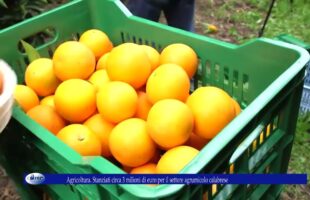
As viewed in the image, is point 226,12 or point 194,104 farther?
A: point 226,12

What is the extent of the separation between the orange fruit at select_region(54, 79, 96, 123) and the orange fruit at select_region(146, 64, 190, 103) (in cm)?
13

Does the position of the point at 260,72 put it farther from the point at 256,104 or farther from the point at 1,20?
the point at 1,20

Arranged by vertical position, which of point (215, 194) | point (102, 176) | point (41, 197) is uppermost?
point (102, 176)

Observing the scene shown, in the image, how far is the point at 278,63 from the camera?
0.80 metres

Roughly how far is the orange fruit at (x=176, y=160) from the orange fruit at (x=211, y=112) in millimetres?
74

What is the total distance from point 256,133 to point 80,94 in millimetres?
372

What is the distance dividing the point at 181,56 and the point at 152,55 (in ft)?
0.28

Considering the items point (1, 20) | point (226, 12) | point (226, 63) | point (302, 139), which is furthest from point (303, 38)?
point (1, 20)

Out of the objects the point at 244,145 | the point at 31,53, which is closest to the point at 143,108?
the point at 244,145

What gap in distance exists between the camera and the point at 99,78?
92cm

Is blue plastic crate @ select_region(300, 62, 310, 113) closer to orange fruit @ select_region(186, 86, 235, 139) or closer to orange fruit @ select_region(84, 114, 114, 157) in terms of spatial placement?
orange fruit @ select_region(186, 86, 235, 139)

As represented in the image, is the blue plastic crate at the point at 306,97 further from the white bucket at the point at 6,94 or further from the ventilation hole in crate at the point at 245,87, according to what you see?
the white bucket at the point at 6,94

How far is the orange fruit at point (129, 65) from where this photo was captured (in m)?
0.83

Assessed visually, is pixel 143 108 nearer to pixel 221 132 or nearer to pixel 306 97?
pixel 221 132
